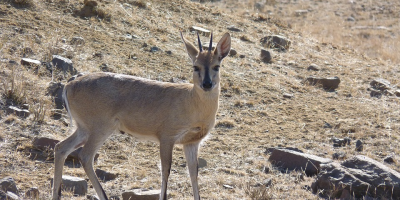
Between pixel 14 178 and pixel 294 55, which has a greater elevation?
pixel 294 55

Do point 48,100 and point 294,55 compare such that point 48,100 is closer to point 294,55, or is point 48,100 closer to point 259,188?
point 259,188

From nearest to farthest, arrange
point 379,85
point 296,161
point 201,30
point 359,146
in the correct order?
point 296,161, point 359,146, point 379,85, point 201,30

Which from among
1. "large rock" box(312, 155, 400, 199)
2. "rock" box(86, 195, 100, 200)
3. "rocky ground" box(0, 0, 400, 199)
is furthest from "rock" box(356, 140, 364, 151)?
"rock" box(86, 195, 100, 200)

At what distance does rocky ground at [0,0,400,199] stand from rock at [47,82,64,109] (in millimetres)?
29

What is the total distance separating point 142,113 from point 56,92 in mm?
3125

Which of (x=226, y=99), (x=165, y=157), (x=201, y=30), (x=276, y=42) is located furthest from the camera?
(x=276, y=42)

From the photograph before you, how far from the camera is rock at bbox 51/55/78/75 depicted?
11195 mm

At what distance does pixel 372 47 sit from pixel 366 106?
7.55m

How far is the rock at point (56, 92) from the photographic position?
10.4 m

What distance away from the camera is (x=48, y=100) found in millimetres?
10211

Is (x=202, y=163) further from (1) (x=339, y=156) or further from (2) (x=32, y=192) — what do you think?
(2) (x=32, y=192)

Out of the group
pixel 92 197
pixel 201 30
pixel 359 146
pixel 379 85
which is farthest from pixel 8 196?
pixel 379 85

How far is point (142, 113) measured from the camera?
7949 millimetres

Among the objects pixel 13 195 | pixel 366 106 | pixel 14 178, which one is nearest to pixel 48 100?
pixel 14 178
